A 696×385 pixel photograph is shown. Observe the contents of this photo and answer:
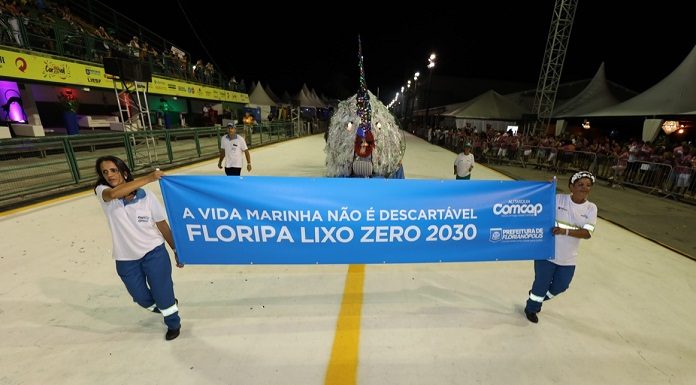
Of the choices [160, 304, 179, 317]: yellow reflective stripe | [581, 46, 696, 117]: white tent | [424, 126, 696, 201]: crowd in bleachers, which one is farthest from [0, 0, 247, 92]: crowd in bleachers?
[581, 46, 696, 117]: white tent

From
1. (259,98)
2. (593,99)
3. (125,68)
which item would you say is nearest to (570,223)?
(125,68)

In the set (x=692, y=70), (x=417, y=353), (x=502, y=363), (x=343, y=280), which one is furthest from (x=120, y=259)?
(x=692, y=70)

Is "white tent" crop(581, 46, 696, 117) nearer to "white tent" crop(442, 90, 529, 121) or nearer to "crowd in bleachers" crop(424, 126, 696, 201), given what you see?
"crowd in bleachers" crop(424, 126, 696, 201)

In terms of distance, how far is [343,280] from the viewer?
12.3 feet

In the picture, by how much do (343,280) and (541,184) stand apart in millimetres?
2463

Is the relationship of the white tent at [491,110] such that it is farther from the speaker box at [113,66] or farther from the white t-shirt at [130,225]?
the white t-shirt at [130,225]

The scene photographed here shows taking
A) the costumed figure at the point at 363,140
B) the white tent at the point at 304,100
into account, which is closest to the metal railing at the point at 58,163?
the costumed figure at the point at 363,140

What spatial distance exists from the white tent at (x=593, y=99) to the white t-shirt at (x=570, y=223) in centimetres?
1760

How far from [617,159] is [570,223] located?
10164mm

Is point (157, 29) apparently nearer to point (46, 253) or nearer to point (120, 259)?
point (46, 253)

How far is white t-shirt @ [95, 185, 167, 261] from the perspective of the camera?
7.72 feet

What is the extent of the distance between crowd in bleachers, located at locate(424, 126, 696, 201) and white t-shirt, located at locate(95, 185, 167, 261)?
1248 centimetres

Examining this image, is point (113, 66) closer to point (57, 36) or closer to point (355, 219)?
point (57, 36)

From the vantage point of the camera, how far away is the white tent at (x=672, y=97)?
1086 centimetres
